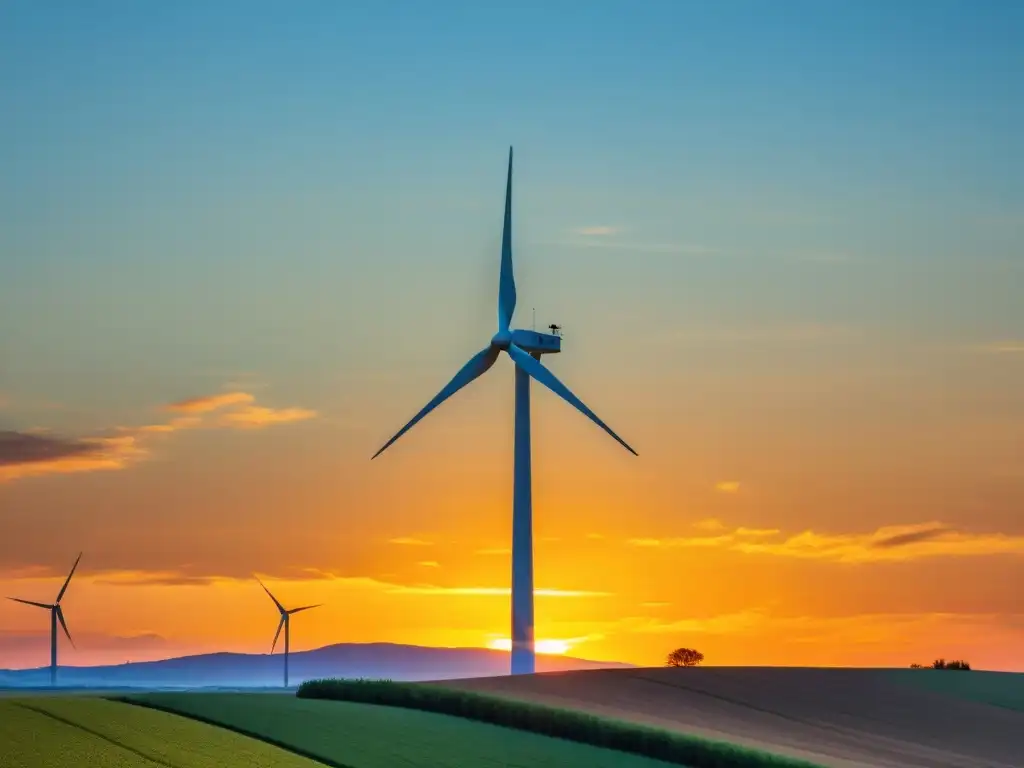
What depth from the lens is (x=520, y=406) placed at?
355 feet

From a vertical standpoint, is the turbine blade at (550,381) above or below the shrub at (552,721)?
above

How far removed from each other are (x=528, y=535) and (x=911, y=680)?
29.7 m

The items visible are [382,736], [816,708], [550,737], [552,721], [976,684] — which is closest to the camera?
[382,736]

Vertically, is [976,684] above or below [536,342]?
below

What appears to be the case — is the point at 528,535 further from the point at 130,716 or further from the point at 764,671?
the point at 130,716

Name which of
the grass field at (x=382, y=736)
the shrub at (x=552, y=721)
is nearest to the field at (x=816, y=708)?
the shrub at (x=552, y=721)

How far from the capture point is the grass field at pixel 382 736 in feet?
225

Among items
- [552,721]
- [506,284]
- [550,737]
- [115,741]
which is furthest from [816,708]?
[115,741]

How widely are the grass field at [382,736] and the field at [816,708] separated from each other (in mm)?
6749

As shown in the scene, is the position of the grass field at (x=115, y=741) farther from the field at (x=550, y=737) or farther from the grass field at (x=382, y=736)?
the grass field at (x=382, y=736)

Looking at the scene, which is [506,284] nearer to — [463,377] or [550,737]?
[463,377]

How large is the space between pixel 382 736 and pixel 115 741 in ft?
38.5

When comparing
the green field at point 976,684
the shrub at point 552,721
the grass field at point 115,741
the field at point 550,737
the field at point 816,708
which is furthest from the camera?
the green field at point 976,684

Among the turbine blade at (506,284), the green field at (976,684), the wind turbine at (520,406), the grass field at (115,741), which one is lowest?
the grass field at (115,741)
